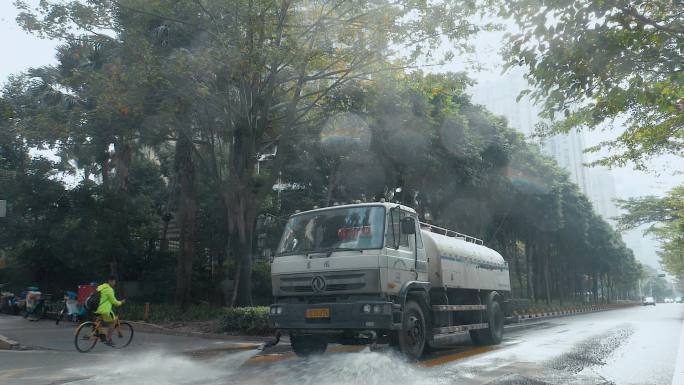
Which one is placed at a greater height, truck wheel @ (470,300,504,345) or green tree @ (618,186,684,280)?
green tree @ (618,186,684,280)

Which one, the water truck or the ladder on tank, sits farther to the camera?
the ladder on tank

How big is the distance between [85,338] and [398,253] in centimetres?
707

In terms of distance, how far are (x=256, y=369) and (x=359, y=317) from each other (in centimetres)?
174

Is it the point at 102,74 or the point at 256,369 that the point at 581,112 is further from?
the point at 102,74

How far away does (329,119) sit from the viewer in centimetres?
1764

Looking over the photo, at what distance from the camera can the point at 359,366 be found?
7980mm

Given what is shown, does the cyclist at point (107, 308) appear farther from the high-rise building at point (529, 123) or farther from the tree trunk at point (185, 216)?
the high-rise building at point (529, 123)

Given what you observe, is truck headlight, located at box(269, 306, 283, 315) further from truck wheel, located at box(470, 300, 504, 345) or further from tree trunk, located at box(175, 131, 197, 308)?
tree trunk, located at box(175, 131, 197, 308)

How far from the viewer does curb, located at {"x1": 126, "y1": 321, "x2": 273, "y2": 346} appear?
1322 cm

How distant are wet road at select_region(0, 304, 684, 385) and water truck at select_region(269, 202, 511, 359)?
19.1 inches

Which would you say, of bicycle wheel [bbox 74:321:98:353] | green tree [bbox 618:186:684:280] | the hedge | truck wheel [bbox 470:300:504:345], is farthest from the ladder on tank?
green tree [bbox 618:186:684:280]

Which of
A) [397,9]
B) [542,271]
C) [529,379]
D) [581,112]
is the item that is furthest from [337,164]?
[542,271]

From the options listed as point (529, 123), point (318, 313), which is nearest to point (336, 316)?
point (318, 313)

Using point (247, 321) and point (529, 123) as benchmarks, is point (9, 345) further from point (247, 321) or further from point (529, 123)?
point (529, 123)
